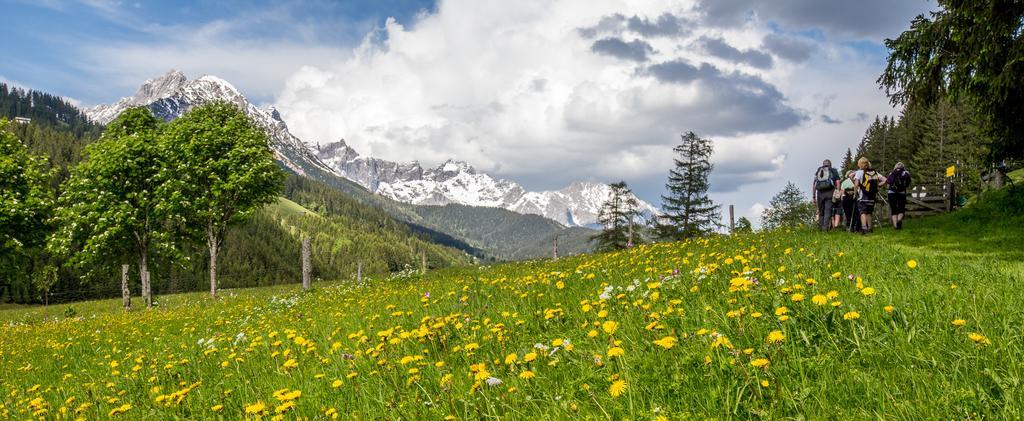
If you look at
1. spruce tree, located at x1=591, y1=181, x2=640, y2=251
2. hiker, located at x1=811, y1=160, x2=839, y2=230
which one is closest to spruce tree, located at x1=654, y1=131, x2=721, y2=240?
spruce tree, located at x1=591, y1=181, x2=640, y2=251

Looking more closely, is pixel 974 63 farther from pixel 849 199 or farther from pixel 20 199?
pixel 20 199

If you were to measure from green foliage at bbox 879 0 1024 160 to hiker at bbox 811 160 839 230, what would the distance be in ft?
10.7

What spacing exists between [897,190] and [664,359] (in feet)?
56.7

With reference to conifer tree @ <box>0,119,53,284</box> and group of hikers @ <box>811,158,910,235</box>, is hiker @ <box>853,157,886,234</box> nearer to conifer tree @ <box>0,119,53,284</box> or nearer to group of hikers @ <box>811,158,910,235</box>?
group of hikers @ <box>811,158,910,235</box>

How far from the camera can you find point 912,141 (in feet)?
271

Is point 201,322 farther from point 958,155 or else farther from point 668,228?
point 958,155

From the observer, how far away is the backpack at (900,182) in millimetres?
16938

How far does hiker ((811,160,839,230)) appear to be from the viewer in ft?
58.2

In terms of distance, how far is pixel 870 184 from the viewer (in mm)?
15969

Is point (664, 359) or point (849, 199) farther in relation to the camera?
point (849, 199)

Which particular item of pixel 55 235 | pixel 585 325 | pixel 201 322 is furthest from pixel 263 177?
pixel 585 325

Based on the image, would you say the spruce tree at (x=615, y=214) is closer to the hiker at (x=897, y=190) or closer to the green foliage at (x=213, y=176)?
the green foliage at (x=213, y=176)

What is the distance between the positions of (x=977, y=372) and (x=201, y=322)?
15.8 meters

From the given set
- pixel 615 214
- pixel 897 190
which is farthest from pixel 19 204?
pixel 615 214
